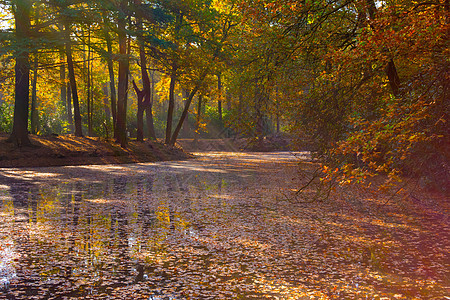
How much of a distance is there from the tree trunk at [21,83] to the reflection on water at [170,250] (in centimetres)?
1021

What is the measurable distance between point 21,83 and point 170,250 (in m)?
18.0

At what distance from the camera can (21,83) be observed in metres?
21.5

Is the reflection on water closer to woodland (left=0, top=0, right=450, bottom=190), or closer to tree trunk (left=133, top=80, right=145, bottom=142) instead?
woodland (left=0, top=0, right=450, bottom=190)

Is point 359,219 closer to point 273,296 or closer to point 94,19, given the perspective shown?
point 273,296

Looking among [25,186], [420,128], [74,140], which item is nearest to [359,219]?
[420,128]

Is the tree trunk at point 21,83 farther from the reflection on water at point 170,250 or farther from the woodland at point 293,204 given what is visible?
the reflection on water at point 170,250

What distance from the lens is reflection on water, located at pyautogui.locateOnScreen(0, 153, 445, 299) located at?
455 cm

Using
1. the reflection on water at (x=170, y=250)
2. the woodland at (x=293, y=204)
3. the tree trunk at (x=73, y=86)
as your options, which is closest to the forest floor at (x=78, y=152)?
the tree trunk at (x=73, y=86)

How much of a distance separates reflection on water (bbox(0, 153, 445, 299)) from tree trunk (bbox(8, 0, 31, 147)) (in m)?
10.2

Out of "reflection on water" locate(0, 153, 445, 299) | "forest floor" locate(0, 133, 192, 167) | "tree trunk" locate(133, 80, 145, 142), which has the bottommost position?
"reflection on water" locate(0, 153, 445, 299)

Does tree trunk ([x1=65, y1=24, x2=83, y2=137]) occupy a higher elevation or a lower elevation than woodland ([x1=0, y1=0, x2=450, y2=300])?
higher

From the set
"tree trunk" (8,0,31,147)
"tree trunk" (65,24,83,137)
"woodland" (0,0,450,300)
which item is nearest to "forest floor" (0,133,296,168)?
"tree trunk" (8,0,31,147)

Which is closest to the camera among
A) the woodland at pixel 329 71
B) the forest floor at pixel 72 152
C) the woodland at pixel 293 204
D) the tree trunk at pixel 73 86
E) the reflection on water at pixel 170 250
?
the reflection on water at pixel 170 250

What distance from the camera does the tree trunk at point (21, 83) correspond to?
2031 centimetres
